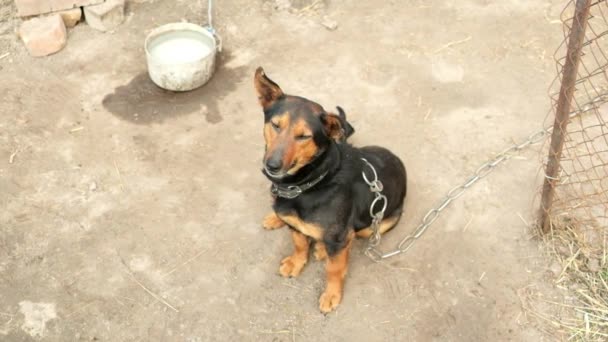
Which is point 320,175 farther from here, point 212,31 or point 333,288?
point 212,31

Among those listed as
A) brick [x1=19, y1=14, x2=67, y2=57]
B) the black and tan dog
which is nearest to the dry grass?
the black and tan dog

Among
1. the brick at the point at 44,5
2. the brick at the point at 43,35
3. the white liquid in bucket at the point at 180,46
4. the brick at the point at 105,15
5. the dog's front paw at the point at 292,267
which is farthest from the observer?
the brick at the point at 105,15

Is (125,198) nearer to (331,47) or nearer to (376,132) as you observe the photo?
(376,132)

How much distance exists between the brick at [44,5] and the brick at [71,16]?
0.16 feet

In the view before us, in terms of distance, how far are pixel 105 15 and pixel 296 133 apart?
434 centimetres

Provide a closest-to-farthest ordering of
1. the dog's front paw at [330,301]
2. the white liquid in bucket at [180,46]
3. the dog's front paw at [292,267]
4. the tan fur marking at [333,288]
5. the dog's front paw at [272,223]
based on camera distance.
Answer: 1. the tan fur marking at [333,288]
2. the dog's front paw at [330,301]
3. the dog's front paw at [292,267]
4. the dog's front paw at [272,223]
5. the white liquid in bucket at [180,46]

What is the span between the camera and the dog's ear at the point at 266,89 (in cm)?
388

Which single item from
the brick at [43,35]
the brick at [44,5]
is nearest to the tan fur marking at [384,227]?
the brick at [43,35]

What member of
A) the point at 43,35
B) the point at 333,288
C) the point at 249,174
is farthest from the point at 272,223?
the point at 43,35

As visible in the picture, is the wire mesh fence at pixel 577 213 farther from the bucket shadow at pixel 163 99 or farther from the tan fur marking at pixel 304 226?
the bucket shadow at pixel 163 99

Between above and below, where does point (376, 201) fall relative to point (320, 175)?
below

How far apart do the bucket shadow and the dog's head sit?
7.79ft

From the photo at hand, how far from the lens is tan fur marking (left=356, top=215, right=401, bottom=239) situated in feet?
15.1

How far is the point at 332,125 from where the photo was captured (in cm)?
377
